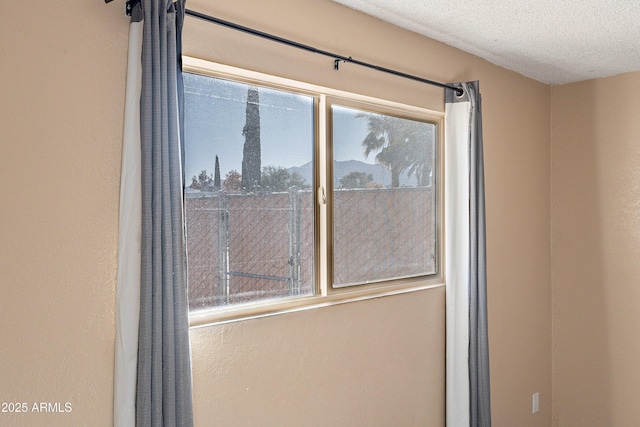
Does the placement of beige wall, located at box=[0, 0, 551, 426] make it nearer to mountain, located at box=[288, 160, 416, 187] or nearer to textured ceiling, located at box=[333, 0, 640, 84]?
textured ceiling, located at box=[333, 0, 640, 84]

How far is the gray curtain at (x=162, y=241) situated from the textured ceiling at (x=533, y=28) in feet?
3.25

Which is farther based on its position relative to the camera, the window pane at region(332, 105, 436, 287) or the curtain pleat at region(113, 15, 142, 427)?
the window pane at region(332, 105, 436, 287)

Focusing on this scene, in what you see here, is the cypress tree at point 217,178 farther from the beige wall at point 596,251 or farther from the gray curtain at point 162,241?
the beige wall at point 596,251

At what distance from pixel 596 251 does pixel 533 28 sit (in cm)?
174

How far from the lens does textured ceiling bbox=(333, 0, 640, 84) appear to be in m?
2.50

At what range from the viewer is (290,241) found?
A: 2.42 metres

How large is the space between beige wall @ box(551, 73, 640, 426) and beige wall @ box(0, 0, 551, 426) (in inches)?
20.9

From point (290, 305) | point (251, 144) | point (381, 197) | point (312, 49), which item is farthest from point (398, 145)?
point (290, 305)

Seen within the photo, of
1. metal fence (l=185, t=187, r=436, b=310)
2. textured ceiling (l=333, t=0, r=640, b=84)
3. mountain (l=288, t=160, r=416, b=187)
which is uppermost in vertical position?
textured ceiling (l=333, t=0, r=640, b=84)

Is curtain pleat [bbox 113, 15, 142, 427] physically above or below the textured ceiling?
below

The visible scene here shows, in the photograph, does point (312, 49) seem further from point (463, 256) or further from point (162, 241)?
point (463, 256)

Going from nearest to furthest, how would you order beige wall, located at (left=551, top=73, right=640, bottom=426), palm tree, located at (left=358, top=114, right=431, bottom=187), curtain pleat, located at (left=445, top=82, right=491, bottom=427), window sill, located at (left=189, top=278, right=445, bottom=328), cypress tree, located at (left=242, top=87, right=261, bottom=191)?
1. window sill, located at (left=189, top=278, right=445, bottom=328)
2. cypress tree, located at (left=242, top=87, right=261, bottom=191)
3. palm tree, located at (left=358, top=114, right=431, bottom=187)
4. curtain pleat, located at (left=445, top=82, right=491, bottom=427)
5. beige wall, located at (left=551, top=73, right=640, bottom=426)

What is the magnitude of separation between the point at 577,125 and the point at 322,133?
7.34ft

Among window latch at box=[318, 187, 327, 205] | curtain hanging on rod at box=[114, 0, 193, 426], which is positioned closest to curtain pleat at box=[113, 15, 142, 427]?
curtain hanging on rod at box=[114, 0, 193, 426]
